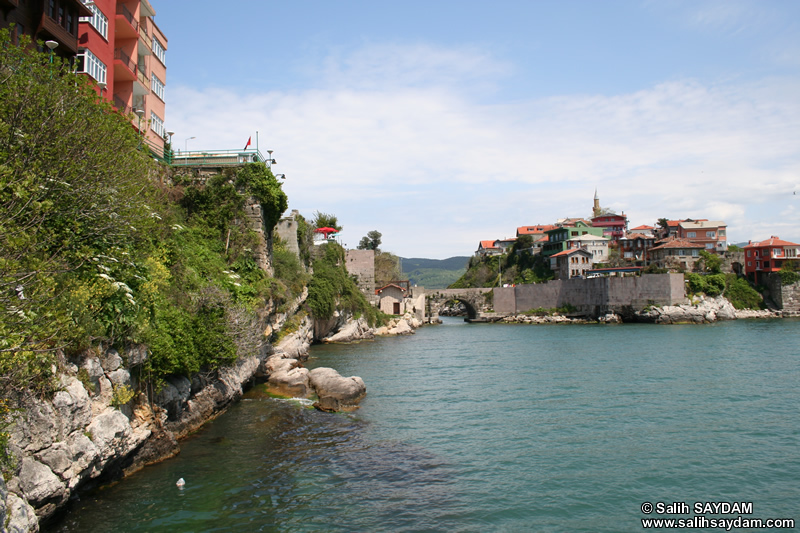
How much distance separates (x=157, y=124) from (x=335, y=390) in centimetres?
1902

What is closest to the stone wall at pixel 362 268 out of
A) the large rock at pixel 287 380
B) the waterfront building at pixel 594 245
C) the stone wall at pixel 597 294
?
the stone wall at pixel 597 294

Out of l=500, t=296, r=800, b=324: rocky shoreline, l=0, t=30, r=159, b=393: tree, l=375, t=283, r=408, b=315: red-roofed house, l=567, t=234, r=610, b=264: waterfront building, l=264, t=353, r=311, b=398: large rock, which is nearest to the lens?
l=0, t=30, r=159, b=393: tree

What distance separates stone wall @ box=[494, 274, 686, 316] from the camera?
6506 cm

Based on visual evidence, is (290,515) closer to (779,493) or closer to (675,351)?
(779,493)

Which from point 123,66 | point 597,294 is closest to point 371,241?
point 597,294

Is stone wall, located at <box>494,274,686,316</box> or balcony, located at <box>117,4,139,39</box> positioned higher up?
balcony, located at <box>117,4,139,39</box>

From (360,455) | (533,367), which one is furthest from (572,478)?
(533,367)

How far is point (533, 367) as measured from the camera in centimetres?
2894

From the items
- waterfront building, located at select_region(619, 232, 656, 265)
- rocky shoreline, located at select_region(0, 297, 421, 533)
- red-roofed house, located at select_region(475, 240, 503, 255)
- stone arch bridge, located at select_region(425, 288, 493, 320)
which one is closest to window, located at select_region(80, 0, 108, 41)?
rocky shoreline, located at select_region(0, 297, 421, 533)

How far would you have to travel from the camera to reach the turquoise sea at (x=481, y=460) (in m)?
9.89

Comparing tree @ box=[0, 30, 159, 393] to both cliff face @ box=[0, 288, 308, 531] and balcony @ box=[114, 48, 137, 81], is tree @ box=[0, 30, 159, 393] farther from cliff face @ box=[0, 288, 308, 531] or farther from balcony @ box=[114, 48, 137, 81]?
balcony @ box=[114, 48, 137, 81]

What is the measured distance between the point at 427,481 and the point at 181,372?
7.13 m

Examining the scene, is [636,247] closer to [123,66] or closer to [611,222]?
[611,222]

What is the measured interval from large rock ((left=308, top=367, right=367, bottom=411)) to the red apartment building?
11.2 meters
